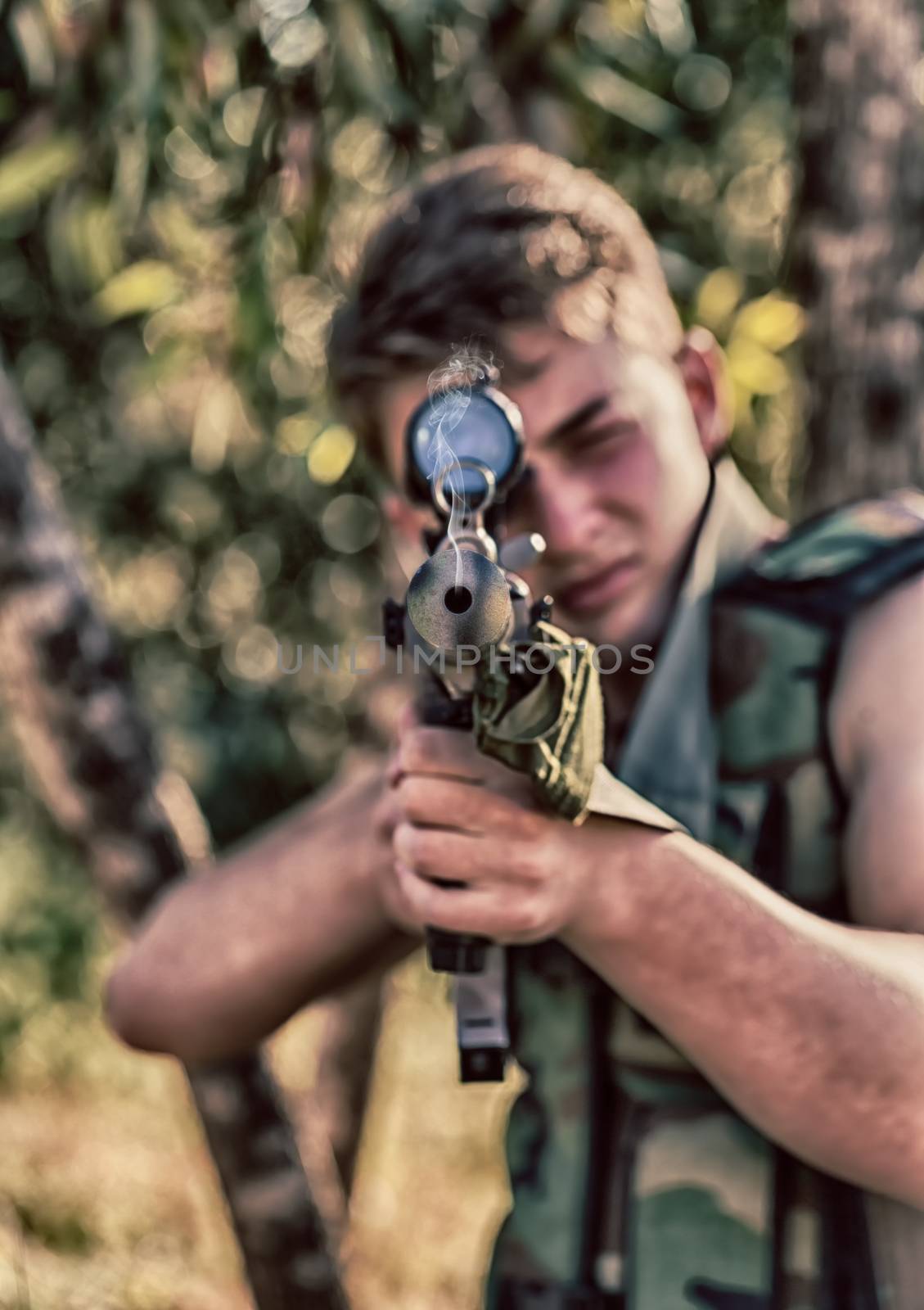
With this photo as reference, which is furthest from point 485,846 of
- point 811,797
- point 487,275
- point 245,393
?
point 245,393

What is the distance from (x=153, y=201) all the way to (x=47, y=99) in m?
0.48

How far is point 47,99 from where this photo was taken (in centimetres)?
231

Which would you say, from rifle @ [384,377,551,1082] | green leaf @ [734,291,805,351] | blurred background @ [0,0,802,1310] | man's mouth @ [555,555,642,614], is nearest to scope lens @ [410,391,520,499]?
rifle @ [384,377,551,1082]

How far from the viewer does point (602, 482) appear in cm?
143

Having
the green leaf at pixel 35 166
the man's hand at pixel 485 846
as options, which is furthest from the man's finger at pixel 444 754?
the green leaf at pixel 35 166

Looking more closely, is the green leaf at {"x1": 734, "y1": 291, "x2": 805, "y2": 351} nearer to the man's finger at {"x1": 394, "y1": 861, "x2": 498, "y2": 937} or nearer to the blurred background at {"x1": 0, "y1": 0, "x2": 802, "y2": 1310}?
the blurred background at {"x1": 0, "y1": 0, "x2": 802, "y2": 1310}

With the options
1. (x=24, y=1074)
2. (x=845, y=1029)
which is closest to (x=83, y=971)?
(x=24, y=1074)

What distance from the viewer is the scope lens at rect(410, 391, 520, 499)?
1.15 m

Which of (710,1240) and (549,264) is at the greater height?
(549,264)

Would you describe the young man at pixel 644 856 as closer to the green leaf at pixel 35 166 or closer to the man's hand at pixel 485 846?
the man's hand at pixel 485 846

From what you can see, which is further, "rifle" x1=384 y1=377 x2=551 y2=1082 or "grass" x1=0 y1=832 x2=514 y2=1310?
"grass" x1=0 y1=832 x2=514 y2=1310

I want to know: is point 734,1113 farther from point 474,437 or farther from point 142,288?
point 142,288

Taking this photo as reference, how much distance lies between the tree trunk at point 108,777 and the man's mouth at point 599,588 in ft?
3.10

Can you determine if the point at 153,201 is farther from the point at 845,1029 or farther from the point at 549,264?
the point at 845,1029
